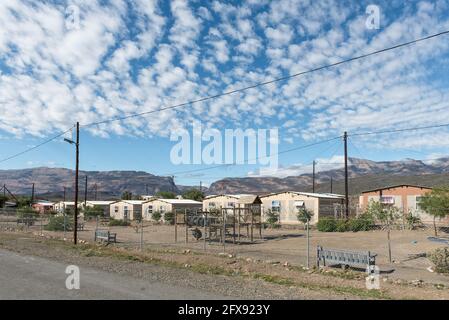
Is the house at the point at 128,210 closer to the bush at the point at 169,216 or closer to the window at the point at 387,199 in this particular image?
the bush at the point at 169,216

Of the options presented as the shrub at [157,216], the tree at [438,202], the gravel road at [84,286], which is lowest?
the shrub at [157,216]

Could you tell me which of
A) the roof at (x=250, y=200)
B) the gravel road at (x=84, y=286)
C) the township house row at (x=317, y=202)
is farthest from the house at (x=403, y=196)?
the gravel road at (x=84, y=286)

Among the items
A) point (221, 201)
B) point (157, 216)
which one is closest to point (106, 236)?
point (157, 216)

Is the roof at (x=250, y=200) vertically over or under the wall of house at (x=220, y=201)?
over

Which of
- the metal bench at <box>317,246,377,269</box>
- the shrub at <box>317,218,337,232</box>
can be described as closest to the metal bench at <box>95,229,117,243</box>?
the metal bench at <box>317,246,377,269</box>

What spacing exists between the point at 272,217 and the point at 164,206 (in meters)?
19.6

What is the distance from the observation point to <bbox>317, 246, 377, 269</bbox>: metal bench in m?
15.5

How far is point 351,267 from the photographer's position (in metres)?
17.2

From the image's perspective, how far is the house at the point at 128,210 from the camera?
2635 inches

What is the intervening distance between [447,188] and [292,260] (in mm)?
18481

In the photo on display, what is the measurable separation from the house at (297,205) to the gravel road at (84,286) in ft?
122

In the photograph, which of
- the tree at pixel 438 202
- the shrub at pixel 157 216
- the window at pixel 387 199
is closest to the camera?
the tree at pixel 438 202
